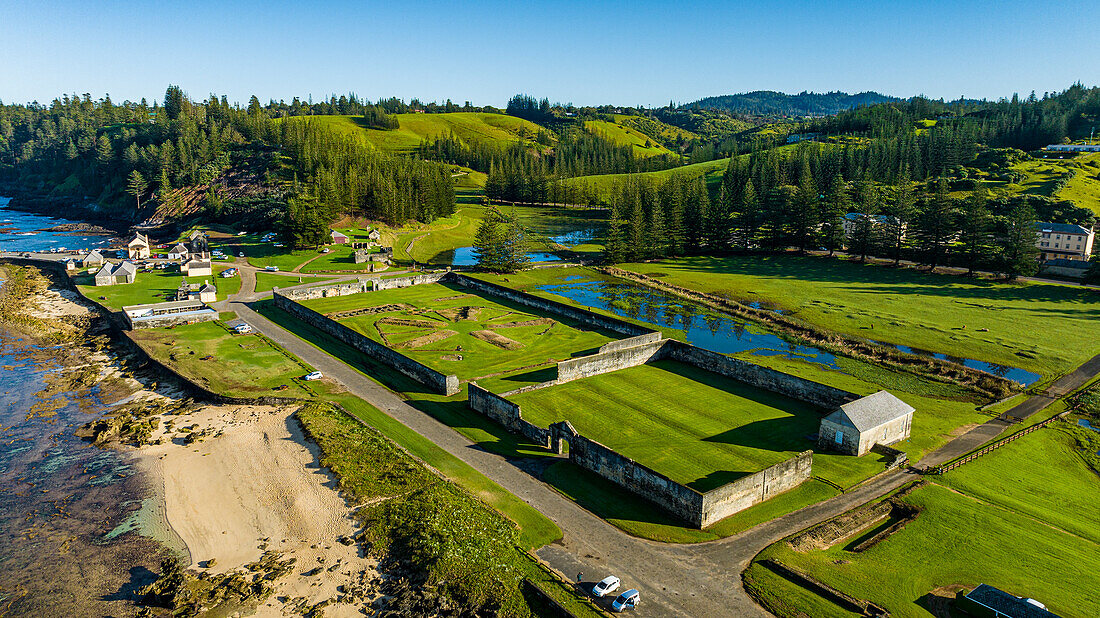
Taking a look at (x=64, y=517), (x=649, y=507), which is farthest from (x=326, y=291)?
(x=649, y=507)

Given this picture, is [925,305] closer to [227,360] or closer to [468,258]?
[468,258]

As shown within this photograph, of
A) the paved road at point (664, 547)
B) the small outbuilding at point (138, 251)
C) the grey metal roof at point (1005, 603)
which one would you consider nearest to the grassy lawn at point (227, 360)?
the paved road at point (664, 547)

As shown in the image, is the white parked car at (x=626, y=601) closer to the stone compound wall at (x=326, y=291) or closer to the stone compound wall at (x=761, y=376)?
the stone compound wall at (x=761, y=376)

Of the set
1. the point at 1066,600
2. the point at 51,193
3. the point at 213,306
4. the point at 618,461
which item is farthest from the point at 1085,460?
the point at 51,193

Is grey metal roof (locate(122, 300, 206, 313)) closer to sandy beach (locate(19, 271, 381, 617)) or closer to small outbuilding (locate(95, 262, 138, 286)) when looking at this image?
small outbuilding (locate(95, 262, 138, 286))

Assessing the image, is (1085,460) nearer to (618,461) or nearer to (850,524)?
(850,524)

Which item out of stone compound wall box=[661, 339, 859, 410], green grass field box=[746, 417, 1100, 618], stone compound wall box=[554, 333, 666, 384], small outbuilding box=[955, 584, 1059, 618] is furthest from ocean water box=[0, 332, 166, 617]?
stone compound wall box=[661, 339, 859, 410]
